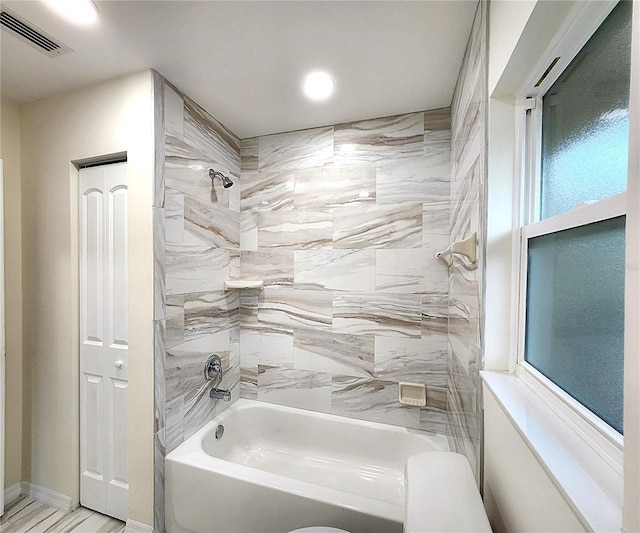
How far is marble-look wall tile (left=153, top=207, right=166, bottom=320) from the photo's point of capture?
147cm

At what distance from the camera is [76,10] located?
1.12 meters

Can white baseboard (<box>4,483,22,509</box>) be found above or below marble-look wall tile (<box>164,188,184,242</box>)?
below

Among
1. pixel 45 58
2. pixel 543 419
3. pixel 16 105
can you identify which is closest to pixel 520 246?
pixel 543 419

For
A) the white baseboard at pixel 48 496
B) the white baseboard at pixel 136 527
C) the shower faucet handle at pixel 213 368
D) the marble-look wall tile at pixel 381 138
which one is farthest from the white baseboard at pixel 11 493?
the marble-look wall tile at pixel 381 138

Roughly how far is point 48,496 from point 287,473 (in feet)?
4.67

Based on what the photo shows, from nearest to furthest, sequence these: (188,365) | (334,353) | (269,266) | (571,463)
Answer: (571,463)
(188,365)
(334,353)
(269,266)

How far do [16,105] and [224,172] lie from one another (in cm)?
125

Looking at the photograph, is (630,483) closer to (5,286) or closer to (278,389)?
(278,389)

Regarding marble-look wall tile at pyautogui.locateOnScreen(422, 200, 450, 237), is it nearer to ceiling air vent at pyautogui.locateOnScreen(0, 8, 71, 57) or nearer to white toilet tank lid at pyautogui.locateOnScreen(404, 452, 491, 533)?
white toilet tank lid at pyautogui.locateOnScreen(404, 452, 491, 533)

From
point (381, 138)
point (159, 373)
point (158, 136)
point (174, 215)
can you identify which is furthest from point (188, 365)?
point (381, 138)

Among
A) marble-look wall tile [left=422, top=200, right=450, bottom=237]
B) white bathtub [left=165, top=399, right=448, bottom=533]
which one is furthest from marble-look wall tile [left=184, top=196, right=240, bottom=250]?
marble-look wall tile [left=422, top=200, right=450, bottom=237]

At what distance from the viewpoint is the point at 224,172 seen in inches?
81.7

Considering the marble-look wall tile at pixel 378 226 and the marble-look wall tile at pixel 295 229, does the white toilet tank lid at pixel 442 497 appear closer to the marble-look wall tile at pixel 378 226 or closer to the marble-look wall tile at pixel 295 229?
the marble-look wall tile at pixel 378 226

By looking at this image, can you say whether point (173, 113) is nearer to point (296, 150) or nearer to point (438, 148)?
point (296, 150)
